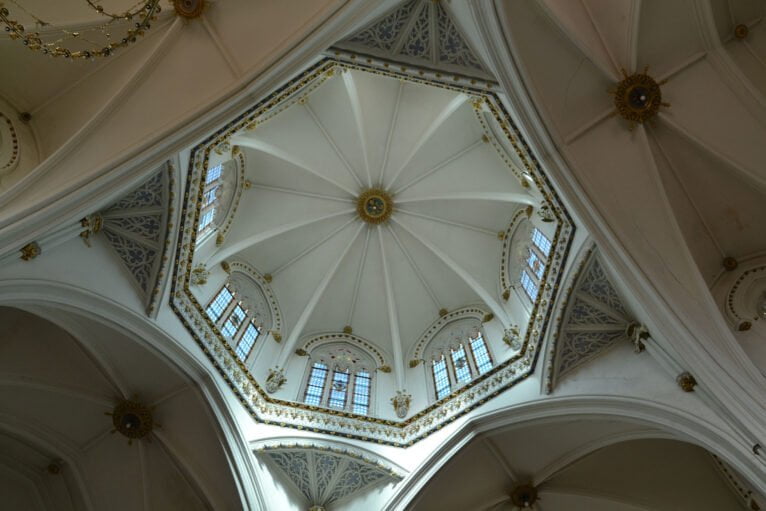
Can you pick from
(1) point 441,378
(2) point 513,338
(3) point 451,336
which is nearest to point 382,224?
(3) point 451,336

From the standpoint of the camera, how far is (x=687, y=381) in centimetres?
893

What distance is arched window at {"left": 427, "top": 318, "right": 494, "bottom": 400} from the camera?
47.7ft

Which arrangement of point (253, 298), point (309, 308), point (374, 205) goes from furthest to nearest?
point (374, 205), point (309, 308), point (253, 298)

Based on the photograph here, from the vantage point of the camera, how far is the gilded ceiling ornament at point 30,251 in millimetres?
7934

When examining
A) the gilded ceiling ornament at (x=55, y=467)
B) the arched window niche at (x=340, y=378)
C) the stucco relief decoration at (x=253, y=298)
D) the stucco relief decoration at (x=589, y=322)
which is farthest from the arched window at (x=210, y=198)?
the stucco relief decoration at (x=589, y=322)

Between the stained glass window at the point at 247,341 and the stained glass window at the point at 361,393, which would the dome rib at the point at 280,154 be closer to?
the stained glass window at the point at 247,341

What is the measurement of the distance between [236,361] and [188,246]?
10.7ft

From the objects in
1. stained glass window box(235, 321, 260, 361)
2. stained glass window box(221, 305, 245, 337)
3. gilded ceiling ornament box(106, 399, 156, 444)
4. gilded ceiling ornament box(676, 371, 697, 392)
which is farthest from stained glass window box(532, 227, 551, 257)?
gilded ceiling ornament box(106, 399, 156, 444)

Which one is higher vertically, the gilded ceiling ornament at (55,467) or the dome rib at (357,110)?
the dome rib at (357,110)

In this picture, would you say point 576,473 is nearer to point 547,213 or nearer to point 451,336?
point 451,336

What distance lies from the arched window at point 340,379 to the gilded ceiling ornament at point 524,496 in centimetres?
436

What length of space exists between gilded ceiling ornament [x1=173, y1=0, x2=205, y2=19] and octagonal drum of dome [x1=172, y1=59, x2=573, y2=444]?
313 cm

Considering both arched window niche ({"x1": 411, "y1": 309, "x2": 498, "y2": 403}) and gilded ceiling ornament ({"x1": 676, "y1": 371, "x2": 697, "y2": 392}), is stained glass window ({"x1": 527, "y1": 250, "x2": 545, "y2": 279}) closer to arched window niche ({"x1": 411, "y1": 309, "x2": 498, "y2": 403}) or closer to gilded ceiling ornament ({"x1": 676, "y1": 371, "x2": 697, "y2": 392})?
arched window niche ({"x1": 411, "y1": 309, "x2": 498, "y2": 403})

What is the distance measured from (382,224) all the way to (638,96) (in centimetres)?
973
